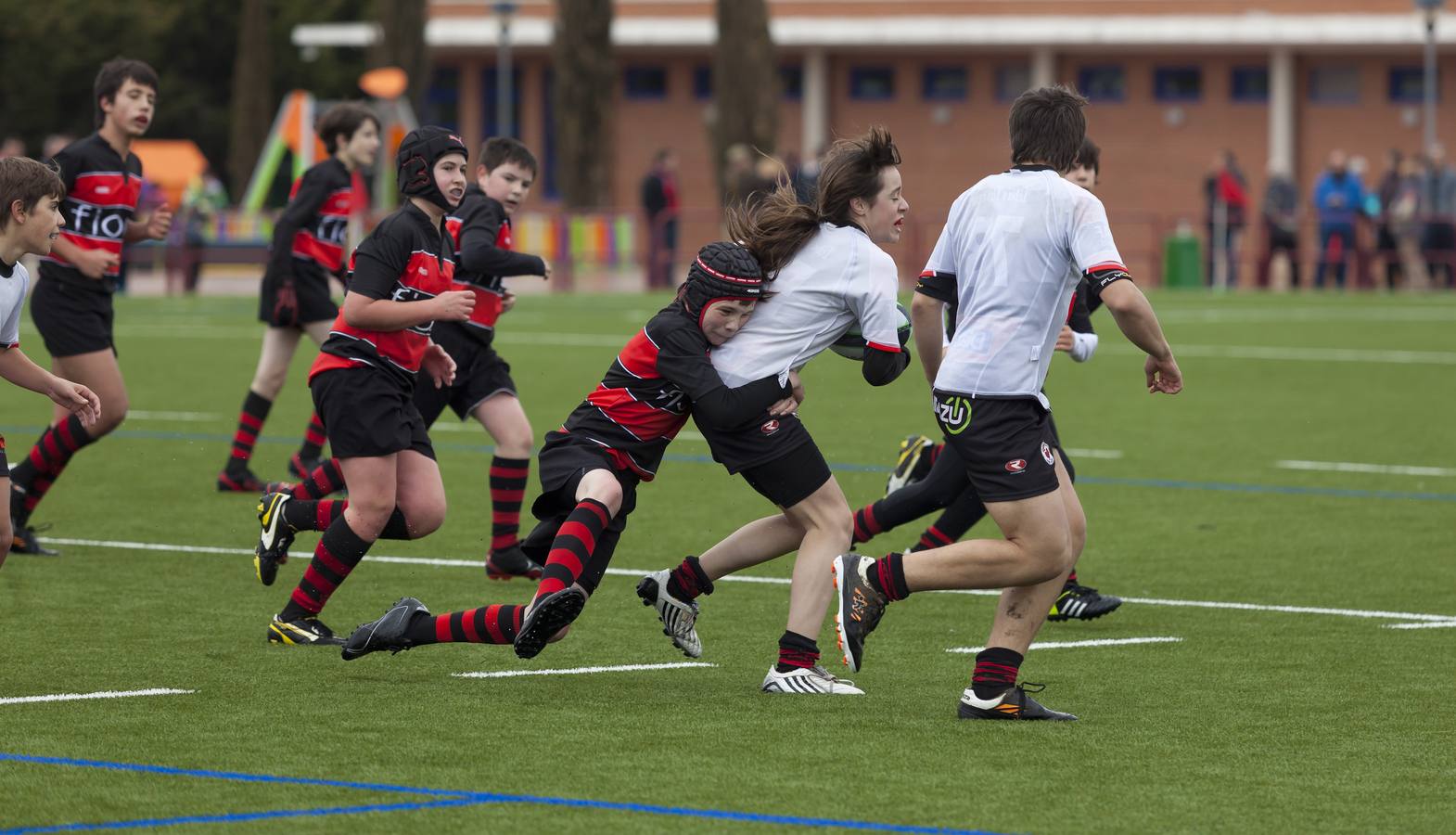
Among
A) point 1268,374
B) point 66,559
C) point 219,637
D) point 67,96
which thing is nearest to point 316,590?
point 219,637

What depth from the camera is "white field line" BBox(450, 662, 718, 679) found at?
7539 millimetres

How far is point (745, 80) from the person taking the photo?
3866 centimetres

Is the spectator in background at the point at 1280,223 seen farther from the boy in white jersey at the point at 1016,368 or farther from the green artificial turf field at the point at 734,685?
the boy in white jersey at the point at 1016,368

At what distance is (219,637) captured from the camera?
8.19m

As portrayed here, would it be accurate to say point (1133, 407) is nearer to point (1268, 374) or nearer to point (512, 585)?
point (1268, 374)

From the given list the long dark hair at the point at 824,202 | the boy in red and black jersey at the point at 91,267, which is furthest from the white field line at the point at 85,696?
the boy in red and black jersey at the point at 91,267

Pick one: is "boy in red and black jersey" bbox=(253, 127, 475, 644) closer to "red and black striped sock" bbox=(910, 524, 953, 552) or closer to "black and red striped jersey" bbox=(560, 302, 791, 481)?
"black and red striped jersey" bbox=(560, 302, 791, 481)

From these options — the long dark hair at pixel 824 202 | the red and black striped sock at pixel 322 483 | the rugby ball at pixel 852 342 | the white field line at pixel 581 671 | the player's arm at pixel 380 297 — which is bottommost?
the white field line at pixel 581 671

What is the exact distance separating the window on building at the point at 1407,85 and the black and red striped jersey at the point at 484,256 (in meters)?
41.5

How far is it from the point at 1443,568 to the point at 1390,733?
12.1ft

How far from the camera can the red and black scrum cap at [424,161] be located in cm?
790

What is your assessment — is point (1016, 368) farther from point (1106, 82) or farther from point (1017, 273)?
point (1106, 82)

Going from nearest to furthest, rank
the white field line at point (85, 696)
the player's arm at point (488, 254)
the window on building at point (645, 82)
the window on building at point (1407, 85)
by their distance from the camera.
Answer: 1. the white field line at point (85, 696)
2. the player's arm at point (488, 254)
3. the window on building at point (1407, 85)
4. the window on building at point (645, 82)

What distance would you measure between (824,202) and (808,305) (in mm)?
356
